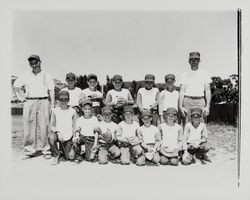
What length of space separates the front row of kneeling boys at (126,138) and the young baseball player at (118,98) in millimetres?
A: 106

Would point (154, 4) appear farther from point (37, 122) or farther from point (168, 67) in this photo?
point (37, 122)

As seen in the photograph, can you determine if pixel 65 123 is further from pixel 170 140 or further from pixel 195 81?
pixel 195 81

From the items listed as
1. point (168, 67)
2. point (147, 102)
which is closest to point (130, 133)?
point (147, 102)

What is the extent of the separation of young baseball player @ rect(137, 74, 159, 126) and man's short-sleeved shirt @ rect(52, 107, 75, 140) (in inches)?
31.3

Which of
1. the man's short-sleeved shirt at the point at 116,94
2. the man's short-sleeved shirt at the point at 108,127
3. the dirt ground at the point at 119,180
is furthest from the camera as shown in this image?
the man's short-sleeved shirt at the point at 116,94

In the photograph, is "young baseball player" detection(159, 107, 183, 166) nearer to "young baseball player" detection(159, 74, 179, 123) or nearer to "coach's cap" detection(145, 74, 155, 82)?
"young baseball player" detection(159, 74, 179, 123)

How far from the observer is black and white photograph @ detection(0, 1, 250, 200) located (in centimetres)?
391

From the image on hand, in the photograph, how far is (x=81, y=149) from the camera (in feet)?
13.4

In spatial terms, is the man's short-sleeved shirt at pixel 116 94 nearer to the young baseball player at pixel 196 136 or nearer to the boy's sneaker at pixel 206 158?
the young baseball player at pixel 196 136

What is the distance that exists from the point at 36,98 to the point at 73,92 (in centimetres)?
43

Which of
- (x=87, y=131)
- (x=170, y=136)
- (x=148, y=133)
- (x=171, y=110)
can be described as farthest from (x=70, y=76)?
(x=170, y=136)

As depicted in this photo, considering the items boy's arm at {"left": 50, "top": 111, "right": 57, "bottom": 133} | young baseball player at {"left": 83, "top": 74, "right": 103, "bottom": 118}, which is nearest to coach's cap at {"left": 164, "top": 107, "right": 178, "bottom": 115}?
young baseball player at {"left": 83, "top": 74, "right": 103, "bottom": 118}

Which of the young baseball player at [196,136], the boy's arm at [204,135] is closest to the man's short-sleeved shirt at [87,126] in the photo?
the young baseball player at [196,136]

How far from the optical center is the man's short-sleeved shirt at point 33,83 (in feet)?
13.3
